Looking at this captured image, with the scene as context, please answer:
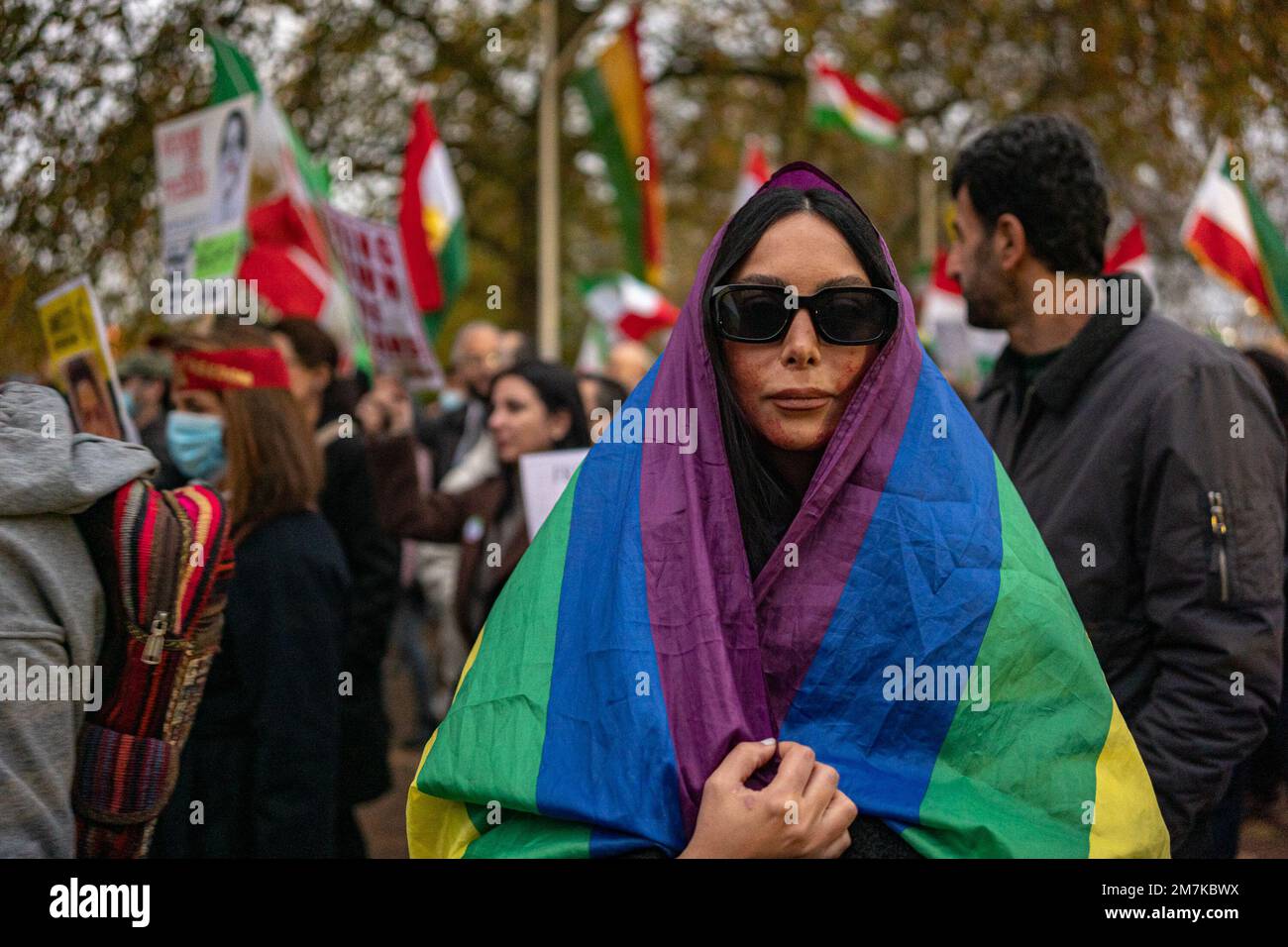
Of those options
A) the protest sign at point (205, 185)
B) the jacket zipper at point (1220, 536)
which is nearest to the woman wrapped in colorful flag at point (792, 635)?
the jacket zipper at point (1220, 536)

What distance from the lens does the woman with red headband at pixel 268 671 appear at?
11.7 feet

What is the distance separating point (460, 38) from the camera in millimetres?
14023

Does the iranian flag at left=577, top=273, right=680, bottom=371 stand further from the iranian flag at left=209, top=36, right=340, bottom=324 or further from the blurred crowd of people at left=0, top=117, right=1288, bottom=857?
the blurred crowd of people at left=0, top=117, right=1288, bottom=857

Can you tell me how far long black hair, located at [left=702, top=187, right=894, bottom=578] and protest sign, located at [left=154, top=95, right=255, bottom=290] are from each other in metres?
3.77

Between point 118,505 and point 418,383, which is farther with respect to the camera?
point 418,383

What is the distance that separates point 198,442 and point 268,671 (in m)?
0.72

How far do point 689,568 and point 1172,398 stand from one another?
1.18m

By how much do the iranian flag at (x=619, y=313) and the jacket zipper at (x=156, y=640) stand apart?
28.6 ft

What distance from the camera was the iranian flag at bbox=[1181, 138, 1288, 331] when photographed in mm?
7445

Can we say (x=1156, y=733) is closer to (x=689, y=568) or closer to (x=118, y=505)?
(x=689, y=568)

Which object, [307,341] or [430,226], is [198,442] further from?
[430,226]
